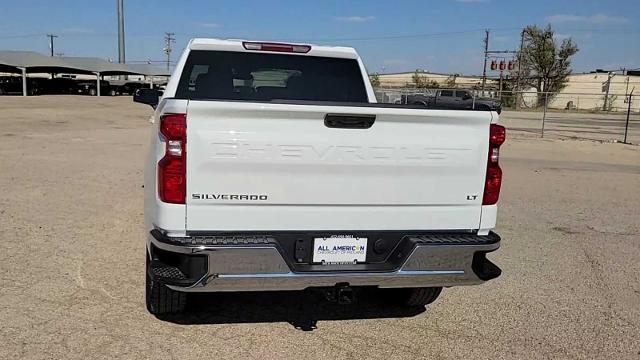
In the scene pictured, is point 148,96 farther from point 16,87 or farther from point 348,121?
point 16,87

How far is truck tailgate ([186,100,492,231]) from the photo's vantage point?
321cm

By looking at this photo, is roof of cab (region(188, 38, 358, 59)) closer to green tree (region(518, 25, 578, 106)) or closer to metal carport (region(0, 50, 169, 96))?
metal carport (region(0, 50, 169, 96))

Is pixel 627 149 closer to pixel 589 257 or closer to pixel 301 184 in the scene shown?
pixel 589 257

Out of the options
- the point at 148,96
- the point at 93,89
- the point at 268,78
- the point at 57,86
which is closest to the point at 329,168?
the point at 268,78

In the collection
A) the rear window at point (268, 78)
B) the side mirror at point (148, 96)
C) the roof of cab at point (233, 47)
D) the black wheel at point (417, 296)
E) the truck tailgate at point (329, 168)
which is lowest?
the black wheel at point (417, 296)

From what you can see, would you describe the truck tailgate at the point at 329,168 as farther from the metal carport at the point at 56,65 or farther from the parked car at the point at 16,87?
the parked car at the point at 16,87

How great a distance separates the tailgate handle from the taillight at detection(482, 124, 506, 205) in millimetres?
800

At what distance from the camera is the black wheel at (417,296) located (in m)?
4.40

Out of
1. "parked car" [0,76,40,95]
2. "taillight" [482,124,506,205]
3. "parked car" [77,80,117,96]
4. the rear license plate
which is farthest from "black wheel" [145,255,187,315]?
"parked car" [77,80,117,96]

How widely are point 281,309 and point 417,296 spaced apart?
1.03 metres

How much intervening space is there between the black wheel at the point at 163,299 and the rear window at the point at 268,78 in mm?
1685

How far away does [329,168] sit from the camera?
3.40 meters

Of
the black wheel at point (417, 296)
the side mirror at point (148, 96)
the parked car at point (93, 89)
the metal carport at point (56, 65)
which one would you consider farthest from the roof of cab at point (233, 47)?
the parked car at point (93, 89)

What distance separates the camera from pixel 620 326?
4.30 meters
